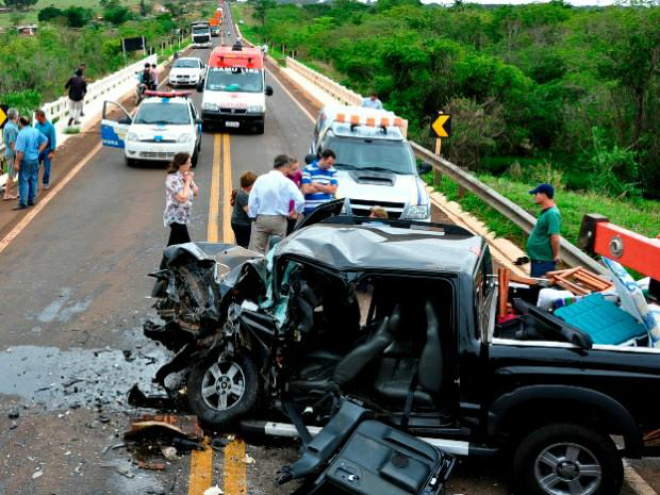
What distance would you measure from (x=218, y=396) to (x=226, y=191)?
37.3 ft

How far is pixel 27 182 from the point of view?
16344 millimetres

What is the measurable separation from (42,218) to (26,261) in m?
3.11

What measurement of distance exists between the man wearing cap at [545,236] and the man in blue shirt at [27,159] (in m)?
9.63

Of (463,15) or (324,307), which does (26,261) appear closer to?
(324,307)

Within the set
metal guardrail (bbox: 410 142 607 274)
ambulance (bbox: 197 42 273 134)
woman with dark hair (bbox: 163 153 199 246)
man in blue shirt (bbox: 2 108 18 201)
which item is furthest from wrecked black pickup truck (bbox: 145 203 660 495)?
ambulance (bbox: 197 42 273 134)

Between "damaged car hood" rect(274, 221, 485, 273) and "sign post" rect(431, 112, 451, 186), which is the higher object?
"damaged car hood" rect(274, 221, 485, 273)

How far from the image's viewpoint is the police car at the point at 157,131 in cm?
2084

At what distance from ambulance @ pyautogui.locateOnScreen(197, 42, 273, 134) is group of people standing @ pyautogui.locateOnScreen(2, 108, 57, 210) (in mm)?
9276

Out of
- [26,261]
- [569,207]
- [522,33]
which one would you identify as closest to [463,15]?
[522,33]

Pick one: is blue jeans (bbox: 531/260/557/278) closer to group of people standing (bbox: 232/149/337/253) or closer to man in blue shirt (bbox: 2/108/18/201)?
group of people standing (bbox: 232/149/337/253)

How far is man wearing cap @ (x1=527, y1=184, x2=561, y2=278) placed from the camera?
10.1 m

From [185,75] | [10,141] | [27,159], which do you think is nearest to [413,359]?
[27,159]

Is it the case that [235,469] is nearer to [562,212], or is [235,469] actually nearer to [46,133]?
[562,212]

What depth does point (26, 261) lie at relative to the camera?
12.6 metres
